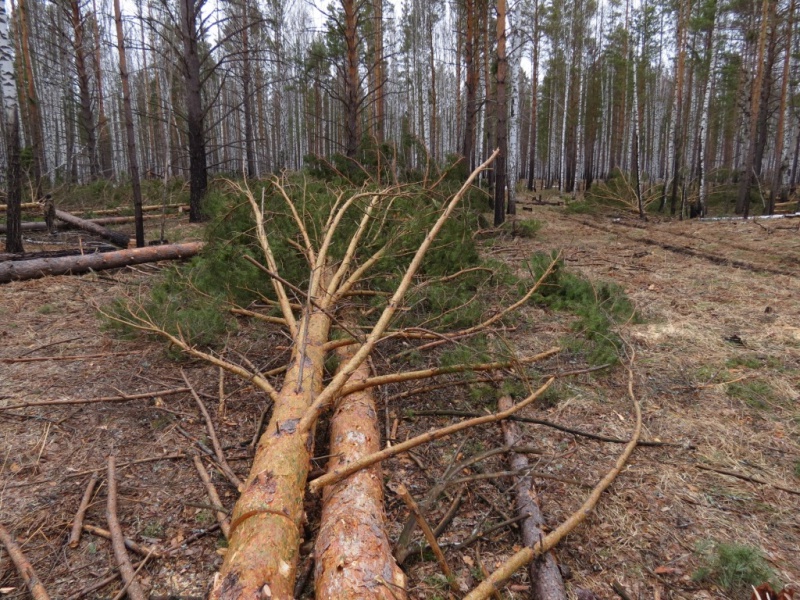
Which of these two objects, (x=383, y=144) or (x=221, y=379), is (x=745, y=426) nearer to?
(x=221, y=379)

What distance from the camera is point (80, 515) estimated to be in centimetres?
210

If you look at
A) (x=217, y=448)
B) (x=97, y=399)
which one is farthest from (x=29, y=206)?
(x=217, y=448)

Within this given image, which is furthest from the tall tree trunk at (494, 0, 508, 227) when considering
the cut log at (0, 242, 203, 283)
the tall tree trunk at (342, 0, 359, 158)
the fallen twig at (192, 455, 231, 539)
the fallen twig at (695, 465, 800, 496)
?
the fallen twig at (192, 455, 231, 539)

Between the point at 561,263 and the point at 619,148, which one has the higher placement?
the point at 619,148

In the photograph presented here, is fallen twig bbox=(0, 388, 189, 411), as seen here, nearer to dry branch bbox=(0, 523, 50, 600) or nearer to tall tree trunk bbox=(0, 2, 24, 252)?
dry branch bbox=(0, 523, 50, 600)

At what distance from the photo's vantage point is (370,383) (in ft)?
8.87

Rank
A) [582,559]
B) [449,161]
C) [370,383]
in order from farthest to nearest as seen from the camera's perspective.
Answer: [449,161], [370,383], [582,559]

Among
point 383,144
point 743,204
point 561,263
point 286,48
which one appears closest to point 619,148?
point 743,204

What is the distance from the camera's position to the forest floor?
6.36 ft

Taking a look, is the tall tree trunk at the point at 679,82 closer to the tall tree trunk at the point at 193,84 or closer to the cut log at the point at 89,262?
the tall tree trunk at the point at 193,84

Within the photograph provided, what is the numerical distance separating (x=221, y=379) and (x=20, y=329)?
247 cm

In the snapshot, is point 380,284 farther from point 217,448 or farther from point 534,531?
point 534,531

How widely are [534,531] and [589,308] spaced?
2766mm

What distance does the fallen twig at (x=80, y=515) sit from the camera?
200 cm
